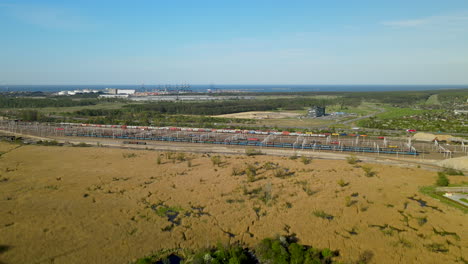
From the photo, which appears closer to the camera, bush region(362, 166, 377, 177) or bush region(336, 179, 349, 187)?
bush region(336, 179, 349, 187)

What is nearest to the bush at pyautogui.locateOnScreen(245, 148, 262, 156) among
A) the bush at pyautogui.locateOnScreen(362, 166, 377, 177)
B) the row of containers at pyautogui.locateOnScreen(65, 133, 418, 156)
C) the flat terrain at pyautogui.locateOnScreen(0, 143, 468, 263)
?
the row of containers at pyautogui.locateOnScreen(65, 133, 418, 156)

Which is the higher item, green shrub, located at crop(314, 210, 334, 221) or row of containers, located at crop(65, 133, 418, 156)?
row of containers, located at crop(65, 133, 418, 156)

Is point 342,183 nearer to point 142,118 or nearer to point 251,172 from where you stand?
point 251,172

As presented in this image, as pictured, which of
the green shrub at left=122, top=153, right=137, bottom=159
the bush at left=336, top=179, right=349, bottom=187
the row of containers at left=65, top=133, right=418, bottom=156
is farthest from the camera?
the row of containers at left=65, top=133, right=418, bottom=156

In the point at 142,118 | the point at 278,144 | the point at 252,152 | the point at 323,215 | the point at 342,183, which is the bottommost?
the point at 323,215

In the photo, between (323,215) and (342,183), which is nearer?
(323,215)

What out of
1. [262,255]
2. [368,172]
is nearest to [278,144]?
[368,172]

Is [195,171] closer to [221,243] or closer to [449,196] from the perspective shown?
[221,243]

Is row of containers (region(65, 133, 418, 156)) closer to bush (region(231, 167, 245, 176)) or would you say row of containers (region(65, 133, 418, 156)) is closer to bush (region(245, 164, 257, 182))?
bush (region(245, 164, 257, 182))

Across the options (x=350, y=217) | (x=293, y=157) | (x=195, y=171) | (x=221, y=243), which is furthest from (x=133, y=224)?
(x=293, y=157)
